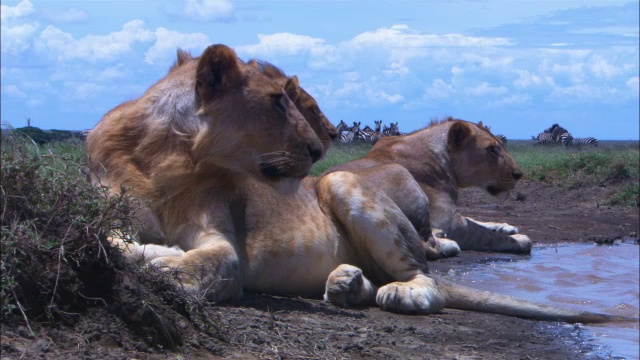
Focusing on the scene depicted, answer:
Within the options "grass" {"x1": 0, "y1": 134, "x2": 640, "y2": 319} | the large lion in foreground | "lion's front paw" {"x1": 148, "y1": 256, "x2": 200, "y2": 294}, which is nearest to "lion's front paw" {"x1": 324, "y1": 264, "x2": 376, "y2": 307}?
the large lion in foreground

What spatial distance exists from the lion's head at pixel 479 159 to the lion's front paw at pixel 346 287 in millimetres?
4581

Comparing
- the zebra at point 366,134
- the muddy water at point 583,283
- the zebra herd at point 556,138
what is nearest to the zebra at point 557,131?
the zebra herd at point 556,138

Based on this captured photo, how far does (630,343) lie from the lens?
6.00 m

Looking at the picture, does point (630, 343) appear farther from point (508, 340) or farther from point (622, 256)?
point (622, 256)

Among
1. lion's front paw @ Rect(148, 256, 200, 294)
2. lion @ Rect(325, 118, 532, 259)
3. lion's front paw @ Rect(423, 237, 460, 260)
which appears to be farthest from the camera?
lion @ Rect(325, 118, 532, 259)

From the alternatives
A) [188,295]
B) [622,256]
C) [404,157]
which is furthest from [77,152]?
[622,256]

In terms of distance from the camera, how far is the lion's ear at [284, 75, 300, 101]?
7.12m

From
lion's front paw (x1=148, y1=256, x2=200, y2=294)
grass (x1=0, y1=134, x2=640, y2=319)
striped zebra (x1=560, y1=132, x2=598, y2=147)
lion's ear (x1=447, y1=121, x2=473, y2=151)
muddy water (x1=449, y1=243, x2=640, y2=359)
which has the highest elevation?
striped zebra (x1=560, y1=132, x2=598, y2=147)

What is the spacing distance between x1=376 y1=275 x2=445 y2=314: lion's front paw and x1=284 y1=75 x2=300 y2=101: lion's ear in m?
1.76

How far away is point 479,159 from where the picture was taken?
1039 centimetres

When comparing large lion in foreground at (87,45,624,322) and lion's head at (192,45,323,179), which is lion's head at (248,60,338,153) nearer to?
large lion in foreground at (87,45,624,322)

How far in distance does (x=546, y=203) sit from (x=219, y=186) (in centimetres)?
1038

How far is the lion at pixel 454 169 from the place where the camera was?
9695mm

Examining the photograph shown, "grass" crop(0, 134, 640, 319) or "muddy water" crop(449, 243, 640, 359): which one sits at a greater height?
"grass" crop(0, 134, 640, 319)
